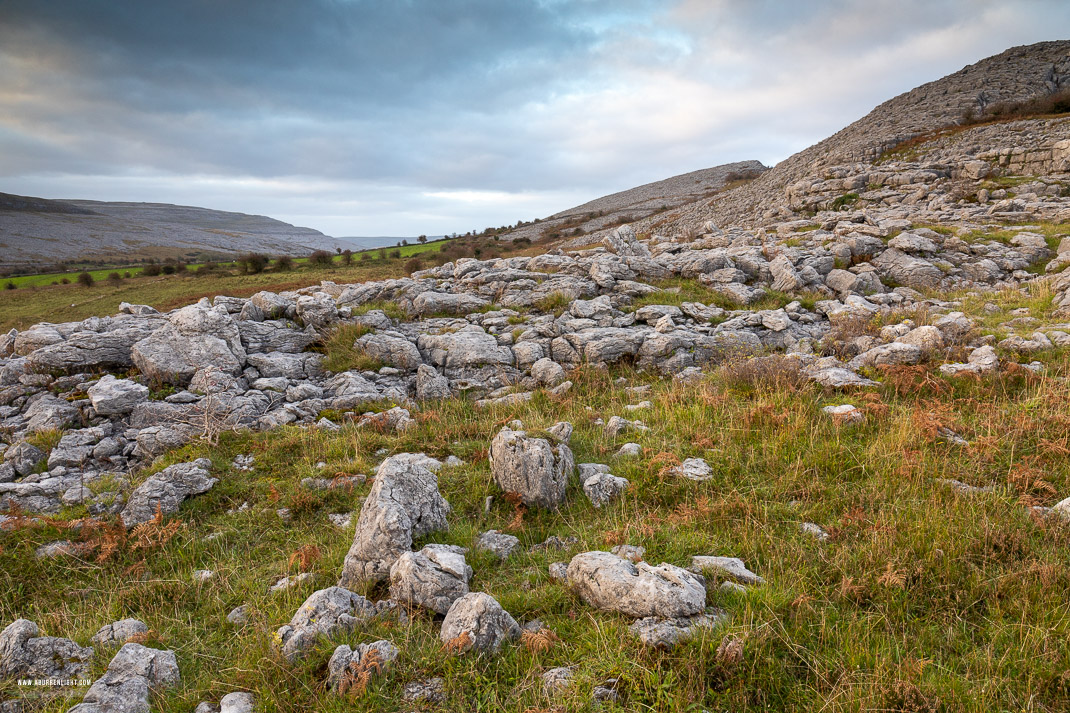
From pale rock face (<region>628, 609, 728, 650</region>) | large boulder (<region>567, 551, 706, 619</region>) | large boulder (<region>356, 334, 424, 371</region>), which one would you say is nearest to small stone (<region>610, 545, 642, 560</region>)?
large boulder (<region>567, 551, 706, 619</region>)

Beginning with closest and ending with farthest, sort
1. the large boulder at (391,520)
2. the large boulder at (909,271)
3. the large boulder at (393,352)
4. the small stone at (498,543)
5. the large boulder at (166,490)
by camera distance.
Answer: the large boulder at (391,520)
the small stone at (498,543)
the large boulder at (166,490)
the large boulder at (393,352)
the large boulder at (909,271)

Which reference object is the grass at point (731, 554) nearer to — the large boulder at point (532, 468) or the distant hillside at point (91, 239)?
the large boulder at point (532, 468)

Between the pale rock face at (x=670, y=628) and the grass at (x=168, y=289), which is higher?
the grass at (x=168, y=289)

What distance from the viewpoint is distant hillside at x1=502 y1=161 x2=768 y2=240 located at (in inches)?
2530

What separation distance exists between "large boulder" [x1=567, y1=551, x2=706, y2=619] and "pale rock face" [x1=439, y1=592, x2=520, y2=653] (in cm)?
73

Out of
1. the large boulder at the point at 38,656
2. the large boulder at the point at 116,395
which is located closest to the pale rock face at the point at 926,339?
the large boulder at the point at 38,656

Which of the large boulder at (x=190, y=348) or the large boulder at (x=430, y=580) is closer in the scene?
the large boulder at (x=430, y=580)

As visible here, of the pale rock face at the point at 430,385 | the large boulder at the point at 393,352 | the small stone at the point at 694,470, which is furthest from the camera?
the large boulder at the point at 393,352

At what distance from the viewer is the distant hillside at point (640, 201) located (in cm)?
6425

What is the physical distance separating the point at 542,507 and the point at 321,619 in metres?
2.82

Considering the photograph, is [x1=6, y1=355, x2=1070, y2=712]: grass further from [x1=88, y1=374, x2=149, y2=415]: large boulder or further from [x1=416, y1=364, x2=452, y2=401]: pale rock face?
[x1=88, y1=374, x2=149, y2=415]: large boulder

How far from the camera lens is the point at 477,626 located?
381 centimetres

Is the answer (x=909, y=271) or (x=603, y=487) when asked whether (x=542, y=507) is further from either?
(x=909, y=271)

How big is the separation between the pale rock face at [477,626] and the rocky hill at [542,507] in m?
0.02
